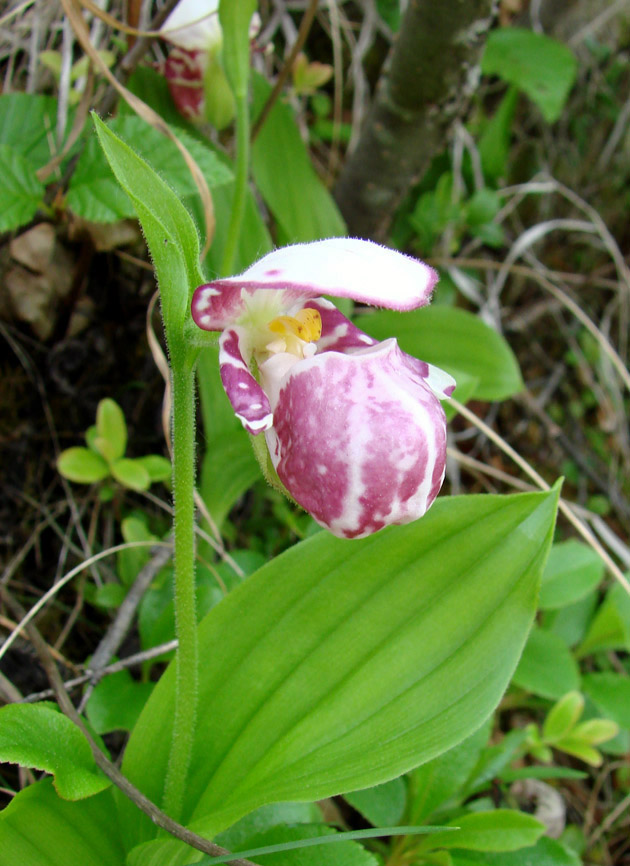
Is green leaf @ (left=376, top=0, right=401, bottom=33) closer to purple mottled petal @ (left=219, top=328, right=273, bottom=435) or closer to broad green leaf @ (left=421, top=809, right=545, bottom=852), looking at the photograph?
purple mottled petal @ (left=219, top=328, right=273, bottom=435)

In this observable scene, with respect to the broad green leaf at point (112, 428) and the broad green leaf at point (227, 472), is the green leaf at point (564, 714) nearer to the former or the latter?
the broad green leaf at point (227, 472)

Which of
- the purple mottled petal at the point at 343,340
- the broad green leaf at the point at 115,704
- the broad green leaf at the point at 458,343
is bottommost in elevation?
the broad green leaf at the point at 115,704

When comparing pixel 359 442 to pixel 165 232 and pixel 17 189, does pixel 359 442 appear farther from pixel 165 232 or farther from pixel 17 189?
pixel 17 189

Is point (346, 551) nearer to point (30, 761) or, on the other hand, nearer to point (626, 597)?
point (30, 761)

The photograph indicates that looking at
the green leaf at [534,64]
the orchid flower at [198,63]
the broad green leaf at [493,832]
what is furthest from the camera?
the green leaf at [534,64]

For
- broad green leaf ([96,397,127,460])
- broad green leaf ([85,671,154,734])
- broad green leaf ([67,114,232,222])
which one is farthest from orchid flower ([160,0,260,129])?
broad green leaf ([85,671,154,734])

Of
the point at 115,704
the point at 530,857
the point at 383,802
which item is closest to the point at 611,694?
the point at 530,857

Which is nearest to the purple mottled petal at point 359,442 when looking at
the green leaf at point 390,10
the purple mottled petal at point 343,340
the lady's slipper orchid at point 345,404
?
the lady's slipper orchid at point 345,404
